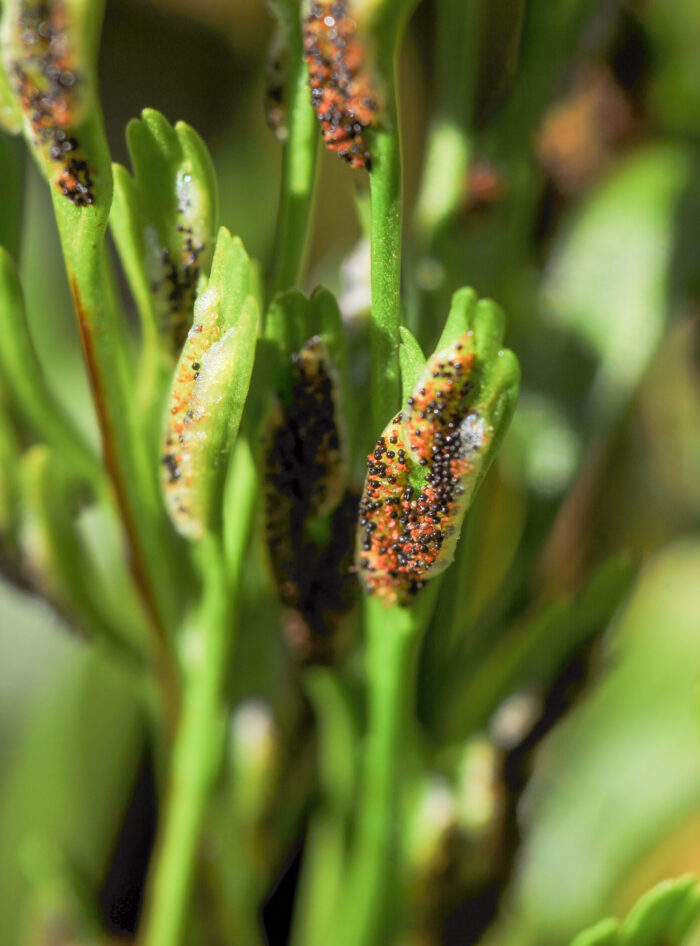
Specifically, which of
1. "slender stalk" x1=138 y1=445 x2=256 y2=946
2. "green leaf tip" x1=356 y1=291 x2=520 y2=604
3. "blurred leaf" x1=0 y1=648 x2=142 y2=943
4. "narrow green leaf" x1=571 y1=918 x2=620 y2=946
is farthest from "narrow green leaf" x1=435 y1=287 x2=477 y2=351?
"blurred leaf" x1=0 y1=648 x2=142 y2=943

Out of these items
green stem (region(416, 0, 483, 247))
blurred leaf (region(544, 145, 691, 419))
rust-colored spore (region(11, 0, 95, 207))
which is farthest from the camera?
blurred leaf (region(544, 145, 691, 419))

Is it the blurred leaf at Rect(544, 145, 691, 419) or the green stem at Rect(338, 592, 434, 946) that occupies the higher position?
the blurred leaf at Rect(544, 145, 691, 419)

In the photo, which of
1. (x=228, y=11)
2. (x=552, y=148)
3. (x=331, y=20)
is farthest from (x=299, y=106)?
(x=228, y=11)

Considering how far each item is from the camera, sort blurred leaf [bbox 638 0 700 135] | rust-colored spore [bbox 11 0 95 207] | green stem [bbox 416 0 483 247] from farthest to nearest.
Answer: blurred leaf [bbox 638 0 700 135]
green stem [bbox 416 0 483 247]
rust-colored spore [bbox 11 0 95 207]

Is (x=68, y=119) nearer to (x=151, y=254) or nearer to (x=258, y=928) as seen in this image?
(x=151, y=254)

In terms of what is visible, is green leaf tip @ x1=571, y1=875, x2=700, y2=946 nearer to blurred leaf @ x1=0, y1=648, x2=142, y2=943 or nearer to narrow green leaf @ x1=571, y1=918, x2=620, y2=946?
narrow green leaf @ x1=571, y1=918, x2=620, y2=946

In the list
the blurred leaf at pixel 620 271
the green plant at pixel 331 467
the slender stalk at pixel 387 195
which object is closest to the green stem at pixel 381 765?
the green plant at pixel 331 467

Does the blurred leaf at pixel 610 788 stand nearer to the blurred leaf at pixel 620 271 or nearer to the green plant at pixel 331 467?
the green plant at pixel 331 467
